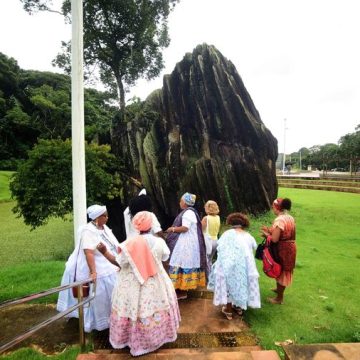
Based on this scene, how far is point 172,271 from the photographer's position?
4.60 metres

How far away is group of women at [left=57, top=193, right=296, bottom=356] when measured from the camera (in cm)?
305

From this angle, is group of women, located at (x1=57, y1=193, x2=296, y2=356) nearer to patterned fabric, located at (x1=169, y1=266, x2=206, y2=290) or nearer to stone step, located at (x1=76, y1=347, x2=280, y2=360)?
patterned fabric, located at (x1=169, y1=266, x2=206, y2=290)

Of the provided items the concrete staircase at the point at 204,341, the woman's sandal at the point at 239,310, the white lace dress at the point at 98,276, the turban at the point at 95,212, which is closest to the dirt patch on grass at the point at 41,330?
the white lace dress at the point at 98,276

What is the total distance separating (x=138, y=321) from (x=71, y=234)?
10.5 metres

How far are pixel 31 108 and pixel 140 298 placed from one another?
35289 mm

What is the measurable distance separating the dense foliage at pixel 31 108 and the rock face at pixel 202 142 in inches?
525

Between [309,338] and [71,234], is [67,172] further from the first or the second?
[309,338]

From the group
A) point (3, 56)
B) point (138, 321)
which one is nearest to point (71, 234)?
point (138, 321)

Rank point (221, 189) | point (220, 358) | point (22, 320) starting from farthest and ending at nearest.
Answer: point (221, 189)
point (22, 320)
point (220, 358)

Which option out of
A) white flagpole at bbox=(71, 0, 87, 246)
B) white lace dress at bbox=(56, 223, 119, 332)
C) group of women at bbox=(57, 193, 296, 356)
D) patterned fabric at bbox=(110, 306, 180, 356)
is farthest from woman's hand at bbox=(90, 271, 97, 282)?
white flagpole at bbox=(71, 0, 87, 246)

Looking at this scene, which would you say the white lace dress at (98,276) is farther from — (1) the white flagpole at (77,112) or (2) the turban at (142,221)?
(1) the white flagpole at (77,112)

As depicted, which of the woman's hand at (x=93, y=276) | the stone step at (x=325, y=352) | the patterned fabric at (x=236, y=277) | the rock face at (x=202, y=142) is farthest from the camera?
the rock face at (x=202, y=142)

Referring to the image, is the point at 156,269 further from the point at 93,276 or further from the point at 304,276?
the point at 304,276

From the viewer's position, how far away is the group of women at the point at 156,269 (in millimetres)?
3055
